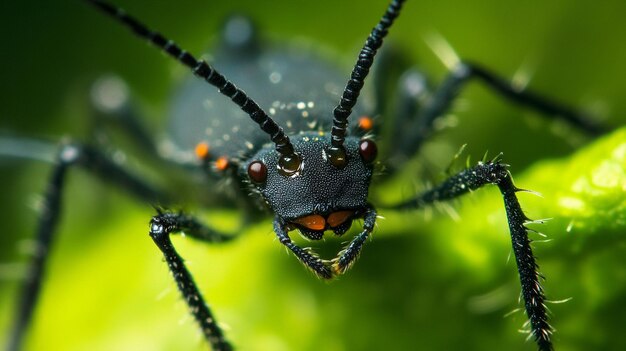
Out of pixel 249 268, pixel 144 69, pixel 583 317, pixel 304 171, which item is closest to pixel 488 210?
pixel 583 317

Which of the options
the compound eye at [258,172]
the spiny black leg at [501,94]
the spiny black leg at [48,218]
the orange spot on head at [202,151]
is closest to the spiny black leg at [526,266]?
the compound eye at [258,172]

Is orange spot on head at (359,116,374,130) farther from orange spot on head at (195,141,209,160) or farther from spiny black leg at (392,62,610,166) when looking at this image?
orange spot on head at (195,141,209,160)

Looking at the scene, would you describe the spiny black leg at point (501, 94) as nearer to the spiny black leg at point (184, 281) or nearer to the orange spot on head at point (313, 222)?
the orange spot on head at point (313, 222)

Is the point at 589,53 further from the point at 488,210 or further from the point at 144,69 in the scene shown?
the point at 144,69

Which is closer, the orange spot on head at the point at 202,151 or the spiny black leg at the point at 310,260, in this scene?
the spiny black leg at the point at 310,260

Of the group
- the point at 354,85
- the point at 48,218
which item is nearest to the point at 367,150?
the point at 354,85

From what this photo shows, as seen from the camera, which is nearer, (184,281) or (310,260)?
(310,260)

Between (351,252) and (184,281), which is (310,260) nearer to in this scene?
(351,252)
